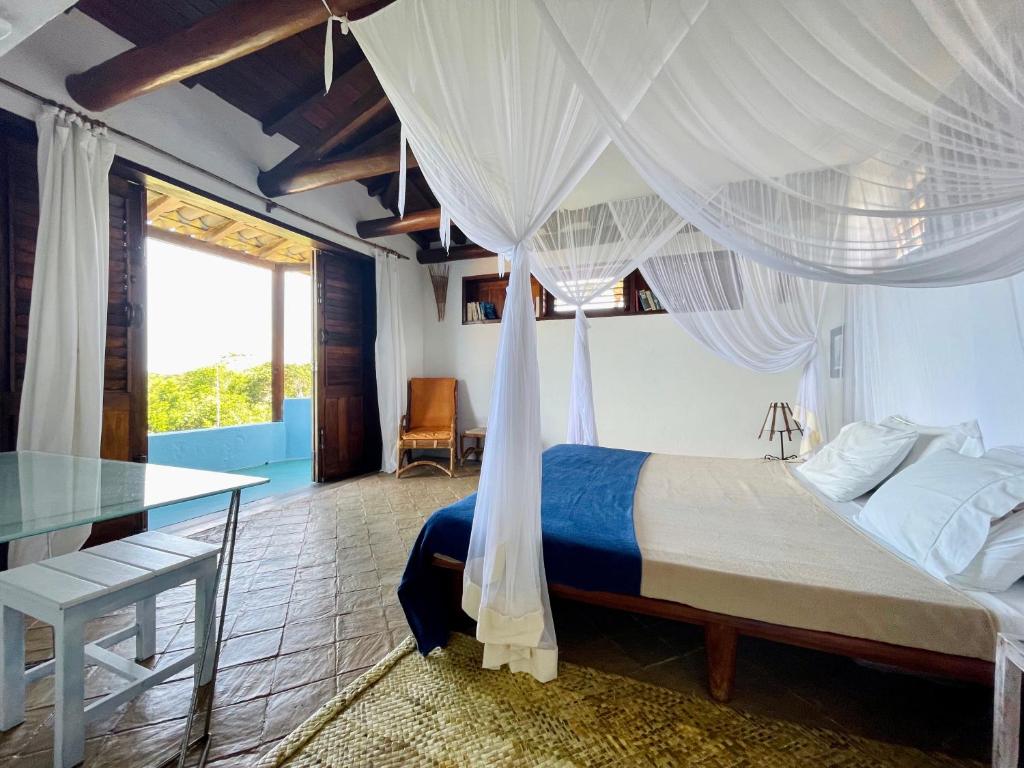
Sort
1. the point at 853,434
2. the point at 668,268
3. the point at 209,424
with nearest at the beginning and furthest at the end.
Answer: the point at 853,434, the point at 668,268, the point at 209,424

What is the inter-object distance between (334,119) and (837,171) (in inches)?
141

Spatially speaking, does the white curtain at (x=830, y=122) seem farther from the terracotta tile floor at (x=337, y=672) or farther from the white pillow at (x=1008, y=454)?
the terracotta tile floor at (x=337, y=672)

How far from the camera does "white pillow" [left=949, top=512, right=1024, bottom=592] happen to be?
1071 millimetres

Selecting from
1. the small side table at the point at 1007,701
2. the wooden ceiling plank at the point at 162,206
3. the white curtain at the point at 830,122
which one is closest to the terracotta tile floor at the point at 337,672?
the small side table at the point at 1007,701

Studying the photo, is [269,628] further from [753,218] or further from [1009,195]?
[1009,195]

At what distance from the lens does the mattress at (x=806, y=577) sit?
3.42 ft

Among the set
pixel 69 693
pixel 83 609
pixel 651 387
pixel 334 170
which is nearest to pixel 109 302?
pixel 334 170

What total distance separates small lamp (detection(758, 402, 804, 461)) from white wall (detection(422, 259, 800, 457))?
9 centimetres

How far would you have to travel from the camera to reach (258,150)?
3.12 meters

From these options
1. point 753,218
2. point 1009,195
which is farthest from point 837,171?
point 1009,195

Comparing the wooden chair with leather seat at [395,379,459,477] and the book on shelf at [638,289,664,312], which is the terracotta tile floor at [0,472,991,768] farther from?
the book on shelf at [638,289,664,312]

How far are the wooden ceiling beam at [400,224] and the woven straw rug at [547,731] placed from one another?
3.34 meters

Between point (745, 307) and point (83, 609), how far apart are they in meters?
3.48

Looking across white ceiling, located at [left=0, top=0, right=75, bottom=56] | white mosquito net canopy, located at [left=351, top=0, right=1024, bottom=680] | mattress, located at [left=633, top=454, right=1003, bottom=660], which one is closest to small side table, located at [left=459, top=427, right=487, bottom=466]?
mattress, located at [left=633, top=454, right=1003, bottom=660]
